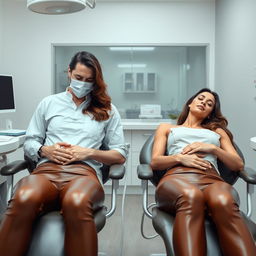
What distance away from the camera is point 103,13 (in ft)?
13.8

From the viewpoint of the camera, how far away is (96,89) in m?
2.06

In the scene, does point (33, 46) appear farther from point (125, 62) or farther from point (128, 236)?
point (128, 236)

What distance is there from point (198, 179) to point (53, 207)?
0.75 meters

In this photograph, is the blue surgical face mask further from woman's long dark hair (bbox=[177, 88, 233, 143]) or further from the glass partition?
the glass partition

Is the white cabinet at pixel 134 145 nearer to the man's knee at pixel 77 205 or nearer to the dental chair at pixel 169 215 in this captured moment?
the dental chair at pixel 169 215

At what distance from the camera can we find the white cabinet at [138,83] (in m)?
4.42

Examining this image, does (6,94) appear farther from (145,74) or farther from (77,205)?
(77,205)

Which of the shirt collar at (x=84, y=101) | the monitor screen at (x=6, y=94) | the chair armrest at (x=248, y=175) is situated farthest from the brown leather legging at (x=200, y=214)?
the monitor screen at (x=6, y=94)

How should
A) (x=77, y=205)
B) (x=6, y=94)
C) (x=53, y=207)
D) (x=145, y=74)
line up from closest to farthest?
(x=77, y=205), (x=53, y=207), (x=6, y=94), (x=145, y=74)

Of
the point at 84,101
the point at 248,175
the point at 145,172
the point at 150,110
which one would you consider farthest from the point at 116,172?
the point at 150,110

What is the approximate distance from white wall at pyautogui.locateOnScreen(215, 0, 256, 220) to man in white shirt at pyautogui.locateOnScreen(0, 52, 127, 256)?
1.52 meters

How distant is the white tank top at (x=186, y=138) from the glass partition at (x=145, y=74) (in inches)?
89.0

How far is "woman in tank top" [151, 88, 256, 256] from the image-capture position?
4.58 ft

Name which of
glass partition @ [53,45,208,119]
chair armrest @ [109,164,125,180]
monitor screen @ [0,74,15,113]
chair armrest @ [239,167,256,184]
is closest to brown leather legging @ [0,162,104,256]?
chair armrest @ [109,164,125,180]
